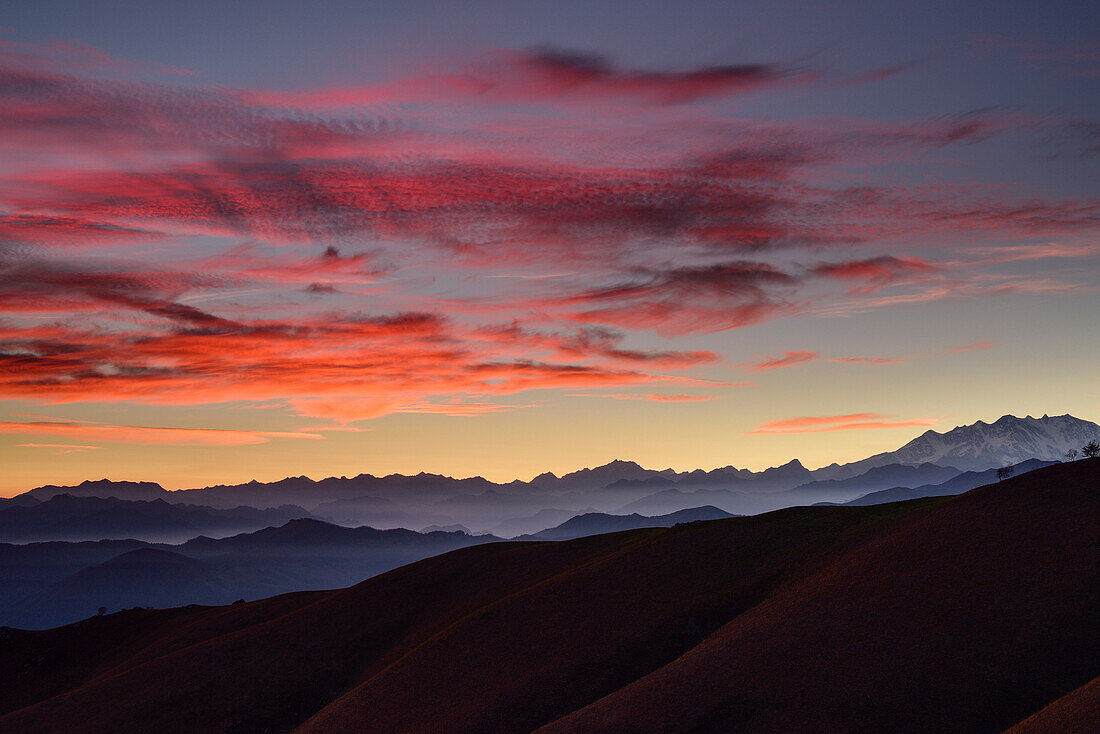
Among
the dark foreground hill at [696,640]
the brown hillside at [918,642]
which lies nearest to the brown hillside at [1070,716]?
the dark foreground hill at [696,640]

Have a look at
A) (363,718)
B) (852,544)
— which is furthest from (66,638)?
(852,544)

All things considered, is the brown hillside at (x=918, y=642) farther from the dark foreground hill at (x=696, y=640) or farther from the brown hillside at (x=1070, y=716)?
the brown hillside at (x=1070, y=716)

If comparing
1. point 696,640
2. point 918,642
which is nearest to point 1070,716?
point 918,642

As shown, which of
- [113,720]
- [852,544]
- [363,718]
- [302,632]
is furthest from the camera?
[302,632]

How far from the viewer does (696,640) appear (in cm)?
6762

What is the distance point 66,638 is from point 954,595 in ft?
436

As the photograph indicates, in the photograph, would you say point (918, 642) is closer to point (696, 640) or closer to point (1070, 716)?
point (1070, 716)

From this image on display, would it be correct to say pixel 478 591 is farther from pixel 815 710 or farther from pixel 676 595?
pixel 815 710

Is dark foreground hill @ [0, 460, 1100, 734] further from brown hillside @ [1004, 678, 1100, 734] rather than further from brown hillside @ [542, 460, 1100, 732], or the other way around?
brown hillside @ [1004, 678, 1100, 734]

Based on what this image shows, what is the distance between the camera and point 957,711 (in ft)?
152

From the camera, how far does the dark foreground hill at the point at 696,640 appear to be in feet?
164

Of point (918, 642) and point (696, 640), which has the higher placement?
point (696, 640)

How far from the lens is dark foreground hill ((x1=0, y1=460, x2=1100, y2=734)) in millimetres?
49969

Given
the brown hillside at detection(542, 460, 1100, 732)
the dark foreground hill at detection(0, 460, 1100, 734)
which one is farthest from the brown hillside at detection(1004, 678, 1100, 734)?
the brown hillside at detection(542, 460, 1100, 732)
